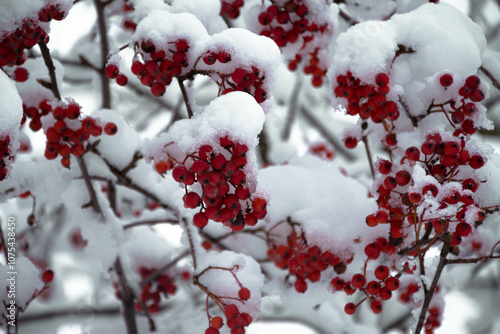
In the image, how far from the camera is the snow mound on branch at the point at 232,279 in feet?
5.07

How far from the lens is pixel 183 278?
2.61 meters

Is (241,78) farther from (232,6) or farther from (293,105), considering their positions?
(293,105)

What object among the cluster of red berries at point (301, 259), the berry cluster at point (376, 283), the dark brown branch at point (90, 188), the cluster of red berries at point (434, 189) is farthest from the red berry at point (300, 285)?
the dark brown branch at point (90, 188)

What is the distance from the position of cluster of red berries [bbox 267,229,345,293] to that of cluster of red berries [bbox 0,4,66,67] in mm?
1131

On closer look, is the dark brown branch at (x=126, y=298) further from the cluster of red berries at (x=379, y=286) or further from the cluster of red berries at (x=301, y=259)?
the cluster of red berries at (x=379, y=286)

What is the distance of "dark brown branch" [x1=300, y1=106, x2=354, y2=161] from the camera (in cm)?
458

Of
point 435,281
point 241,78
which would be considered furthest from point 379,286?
point 241,78

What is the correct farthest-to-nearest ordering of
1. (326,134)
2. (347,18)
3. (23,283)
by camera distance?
1. (326,134)
2. (347,18)
3. (23,283)

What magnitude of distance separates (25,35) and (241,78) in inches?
27.2

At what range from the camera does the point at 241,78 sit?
130cm

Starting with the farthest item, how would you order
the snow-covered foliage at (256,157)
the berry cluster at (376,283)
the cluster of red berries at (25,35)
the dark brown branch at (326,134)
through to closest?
the dark brown branch at (326,134) → the berry cluster at (376,283) → the cluster of red berries at (25,35) → the snow-covered foliage at (256,157)

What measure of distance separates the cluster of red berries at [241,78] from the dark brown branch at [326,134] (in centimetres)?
330

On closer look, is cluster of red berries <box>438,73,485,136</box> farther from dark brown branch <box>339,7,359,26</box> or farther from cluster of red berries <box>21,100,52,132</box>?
cluster of red berries <box>21,100,52,132</box>

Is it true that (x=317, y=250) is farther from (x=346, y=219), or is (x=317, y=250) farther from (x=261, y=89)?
(x=261, y=89)
